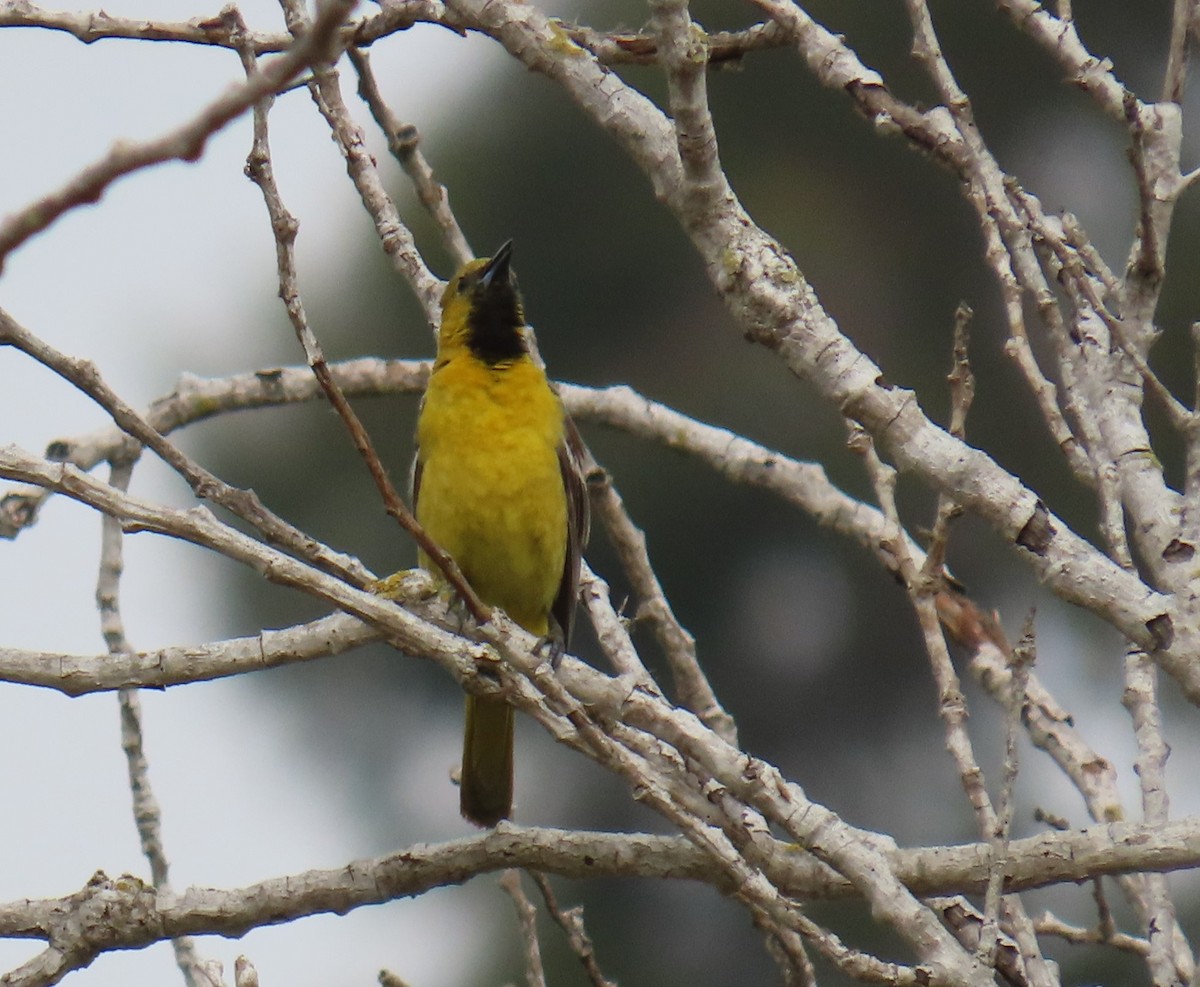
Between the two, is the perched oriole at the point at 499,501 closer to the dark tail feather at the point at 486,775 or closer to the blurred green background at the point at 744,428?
the dark tail feather at the point at 486,775

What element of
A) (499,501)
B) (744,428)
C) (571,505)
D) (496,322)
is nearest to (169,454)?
(499,501)

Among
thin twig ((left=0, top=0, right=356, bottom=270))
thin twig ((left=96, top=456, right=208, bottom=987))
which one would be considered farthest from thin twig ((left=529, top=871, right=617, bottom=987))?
thin twig ((left=0, top=0, right=356, bottom=270))

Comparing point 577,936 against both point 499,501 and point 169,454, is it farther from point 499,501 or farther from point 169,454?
point 499,501

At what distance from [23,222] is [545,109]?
19505mm

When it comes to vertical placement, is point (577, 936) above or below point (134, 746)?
below

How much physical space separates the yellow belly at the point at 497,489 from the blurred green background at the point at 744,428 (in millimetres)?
11161

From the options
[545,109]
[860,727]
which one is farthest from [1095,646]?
[545,109]

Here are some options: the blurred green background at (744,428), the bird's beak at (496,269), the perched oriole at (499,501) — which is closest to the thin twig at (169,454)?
the perched oriole at (499,501)

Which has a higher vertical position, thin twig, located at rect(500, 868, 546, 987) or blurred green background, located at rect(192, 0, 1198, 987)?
blurred green background, located at rect(192, 0, 1198, 987)

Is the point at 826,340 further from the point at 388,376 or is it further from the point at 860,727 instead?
the point at 860,727

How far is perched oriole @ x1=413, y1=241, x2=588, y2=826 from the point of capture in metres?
4.82

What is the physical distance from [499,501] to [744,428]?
14263mm

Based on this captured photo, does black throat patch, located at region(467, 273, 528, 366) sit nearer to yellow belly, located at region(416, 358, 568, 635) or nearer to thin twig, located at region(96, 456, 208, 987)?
yellow belly, located at region(416, 358, 568, 635)

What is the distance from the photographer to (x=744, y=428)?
62.2 ft
